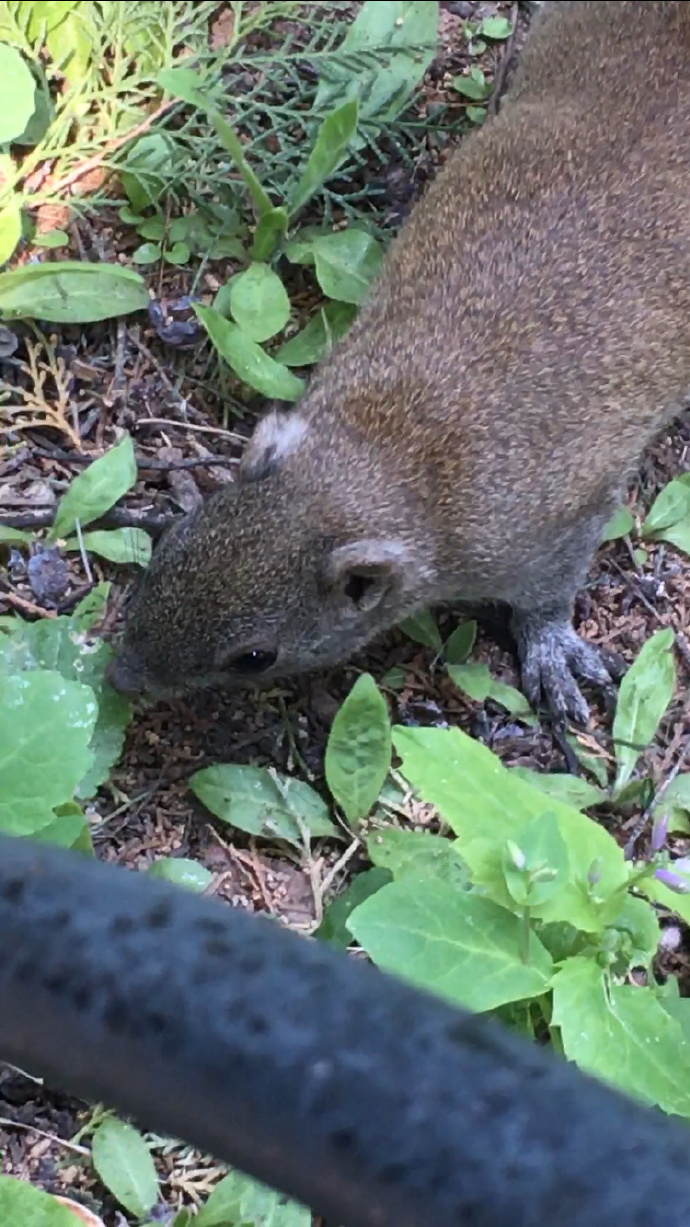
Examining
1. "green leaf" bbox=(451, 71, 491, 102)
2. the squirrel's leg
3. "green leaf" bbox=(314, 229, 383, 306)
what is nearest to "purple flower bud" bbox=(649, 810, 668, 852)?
the squirrel's leg

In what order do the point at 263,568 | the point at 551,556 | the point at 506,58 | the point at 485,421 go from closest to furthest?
the point at 263,568
the point at 485,421
the point at 551,556
the point at 506,58

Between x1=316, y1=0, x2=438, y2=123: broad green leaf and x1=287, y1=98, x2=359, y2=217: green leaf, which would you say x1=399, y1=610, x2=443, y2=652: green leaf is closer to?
x1=287, y1=98, x2=359, y2=217: green leaf

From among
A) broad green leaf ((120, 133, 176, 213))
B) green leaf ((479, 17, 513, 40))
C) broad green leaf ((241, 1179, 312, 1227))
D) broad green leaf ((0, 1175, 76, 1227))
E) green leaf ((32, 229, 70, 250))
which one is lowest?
broad green leaf ((241, 1179, 312, 1227))

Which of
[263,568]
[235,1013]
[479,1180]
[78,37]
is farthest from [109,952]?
[78,37]

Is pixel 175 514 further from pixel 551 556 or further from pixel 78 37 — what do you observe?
pixel 78 37

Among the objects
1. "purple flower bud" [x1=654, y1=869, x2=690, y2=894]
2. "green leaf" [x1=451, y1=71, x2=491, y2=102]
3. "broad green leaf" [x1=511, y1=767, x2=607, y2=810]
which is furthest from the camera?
"green leaf" [x1=451, y1=71, x2=491, y2=102]

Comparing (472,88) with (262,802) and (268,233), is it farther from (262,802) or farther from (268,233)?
(262,802)
